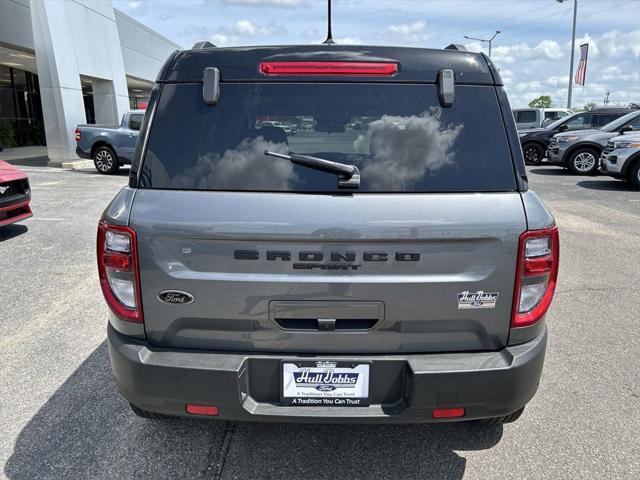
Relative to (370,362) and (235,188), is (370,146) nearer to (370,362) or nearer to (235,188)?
(235,188)

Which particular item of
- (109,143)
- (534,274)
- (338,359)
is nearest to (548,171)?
(109,143)

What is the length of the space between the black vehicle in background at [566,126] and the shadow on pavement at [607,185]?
3154 millimetres

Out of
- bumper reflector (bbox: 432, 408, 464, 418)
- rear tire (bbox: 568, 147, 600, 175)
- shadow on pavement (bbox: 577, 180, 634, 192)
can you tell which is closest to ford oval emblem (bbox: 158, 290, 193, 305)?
bumper reflector (bbox: 432, 408, 464, 418)

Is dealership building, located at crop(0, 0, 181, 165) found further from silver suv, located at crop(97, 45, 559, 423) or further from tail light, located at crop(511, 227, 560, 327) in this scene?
tail light, located at crop(511, 227, 560, 327)

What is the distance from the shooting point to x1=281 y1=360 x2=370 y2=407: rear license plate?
219cm

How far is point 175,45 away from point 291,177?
42280 millimetres

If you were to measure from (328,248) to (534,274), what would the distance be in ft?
2.92

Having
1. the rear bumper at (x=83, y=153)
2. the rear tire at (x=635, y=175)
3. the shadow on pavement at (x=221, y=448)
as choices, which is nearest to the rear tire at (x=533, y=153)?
the rear tire at (x=635, y=175)

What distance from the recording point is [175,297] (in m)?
2.19

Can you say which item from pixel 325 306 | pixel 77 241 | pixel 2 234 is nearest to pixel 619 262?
pixel 325 306

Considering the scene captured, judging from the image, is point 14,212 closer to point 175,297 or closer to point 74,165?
point 175,297

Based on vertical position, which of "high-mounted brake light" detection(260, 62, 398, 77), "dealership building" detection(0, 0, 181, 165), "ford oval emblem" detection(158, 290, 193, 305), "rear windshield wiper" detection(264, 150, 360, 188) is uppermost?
"dealership building" detection(0, 0, 181, 165)

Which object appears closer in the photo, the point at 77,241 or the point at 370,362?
the point at 370,362

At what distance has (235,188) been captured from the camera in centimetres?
222
